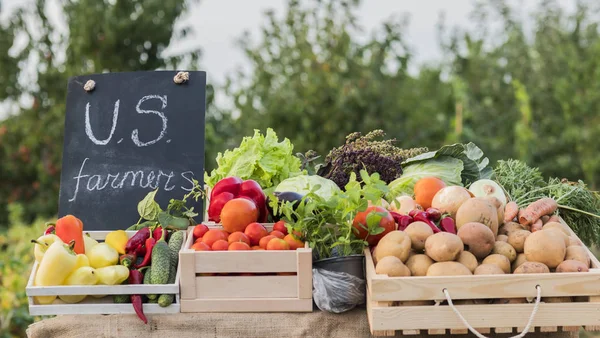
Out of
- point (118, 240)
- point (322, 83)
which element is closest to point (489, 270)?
point (118, 240)

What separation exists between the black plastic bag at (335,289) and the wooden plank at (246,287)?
8cm

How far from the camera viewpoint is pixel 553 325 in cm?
239

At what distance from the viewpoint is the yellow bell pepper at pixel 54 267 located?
8.18ft

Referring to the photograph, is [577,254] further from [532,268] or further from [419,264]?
[419,264]

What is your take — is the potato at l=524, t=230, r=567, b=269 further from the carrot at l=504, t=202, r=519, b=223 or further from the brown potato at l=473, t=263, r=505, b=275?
the carrot at l=504, t=202, r=519, b=223

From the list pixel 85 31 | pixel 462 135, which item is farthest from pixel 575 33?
pixel 85 31

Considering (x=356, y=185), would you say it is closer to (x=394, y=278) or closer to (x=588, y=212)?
(x=394, y=278)

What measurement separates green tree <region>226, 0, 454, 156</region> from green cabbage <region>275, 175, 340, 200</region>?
3.62m

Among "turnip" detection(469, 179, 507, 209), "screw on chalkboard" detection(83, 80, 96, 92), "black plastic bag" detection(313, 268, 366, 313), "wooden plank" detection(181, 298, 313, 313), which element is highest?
"screw on chalkboard" detection(83, 80, 96, 92)

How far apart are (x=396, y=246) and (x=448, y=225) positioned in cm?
27

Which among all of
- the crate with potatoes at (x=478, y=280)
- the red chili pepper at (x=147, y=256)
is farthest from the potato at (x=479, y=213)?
the red chili pepper at (x=147, y=256)

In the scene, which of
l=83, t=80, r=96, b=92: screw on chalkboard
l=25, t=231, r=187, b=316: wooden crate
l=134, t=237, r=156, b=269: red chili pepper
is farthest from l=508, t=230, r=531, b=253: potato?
l=83, t=80, r=96, b=92: screw on chalkboard

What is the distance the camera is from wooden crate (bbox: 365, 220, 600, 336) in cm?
233

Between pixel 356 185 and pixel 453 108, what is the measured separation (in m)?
A: 6.53
